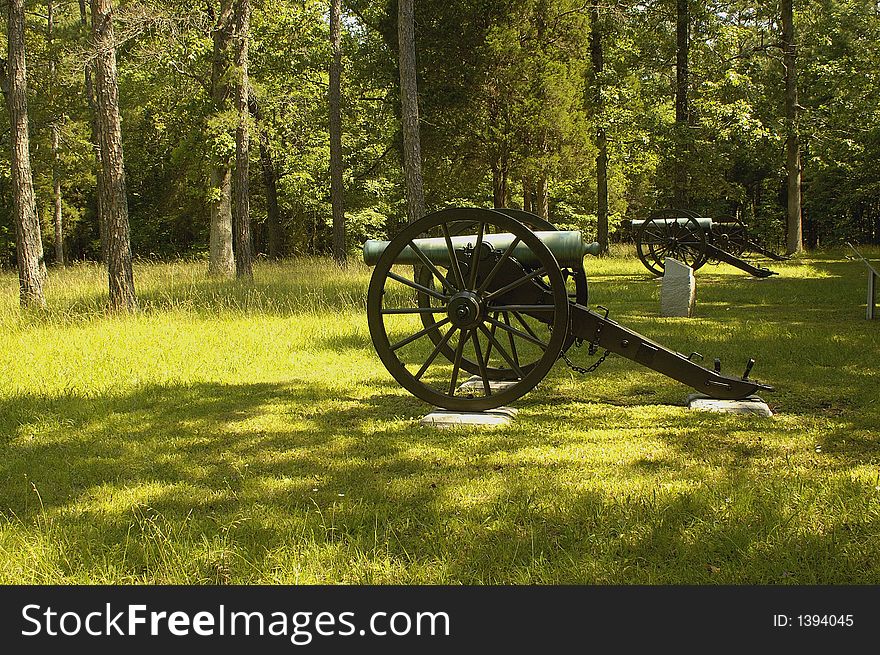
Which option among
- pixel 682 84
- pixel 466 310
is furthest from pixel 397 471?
pixel 682 84

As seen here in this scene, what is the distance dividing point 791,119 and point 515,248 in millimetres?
18085

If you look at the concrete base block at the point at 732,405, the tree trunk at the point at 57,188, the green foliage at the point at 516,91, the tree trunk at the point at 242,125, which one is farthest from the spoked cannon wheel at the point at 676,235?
the tree trunk at the point at 57,188

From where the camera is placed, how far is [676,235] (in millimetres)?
Answer: 16969

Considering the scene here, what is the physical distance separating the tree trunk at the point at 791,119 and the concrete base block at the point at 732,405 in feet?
54.8

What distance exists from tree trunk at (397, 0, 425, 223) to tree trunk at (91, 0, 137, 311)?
181 inches

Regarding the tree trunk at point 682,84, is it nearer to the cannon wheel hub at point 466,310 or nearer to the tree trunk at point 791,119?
the tree trunk at point 791,119

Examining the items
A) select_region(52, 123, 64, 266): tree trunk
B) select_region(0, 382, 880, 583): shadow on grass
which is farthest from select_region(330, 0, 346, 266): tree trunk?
select_region(0, 382, 880, 583): shadow on grass

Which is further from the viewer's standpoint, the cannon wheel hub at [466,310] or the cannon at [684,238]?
the cannon at [684,238]

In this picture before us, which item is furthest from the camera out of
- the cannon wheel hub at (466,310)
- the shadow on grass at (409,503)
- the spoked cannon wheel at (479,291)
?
the cannon wheel hub at (466,310)

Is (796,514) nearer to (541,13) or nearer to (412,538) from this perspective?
(412,538)

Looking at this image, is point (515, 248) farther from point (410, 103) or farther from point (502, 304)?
point (410, 103)

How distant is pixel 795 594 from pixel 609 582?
0.64 metres

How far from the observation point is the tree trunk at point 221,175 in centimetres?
1631

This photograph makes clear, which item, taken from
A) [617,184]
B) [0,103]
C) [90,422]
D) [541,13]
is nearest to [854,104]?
[541,13]
